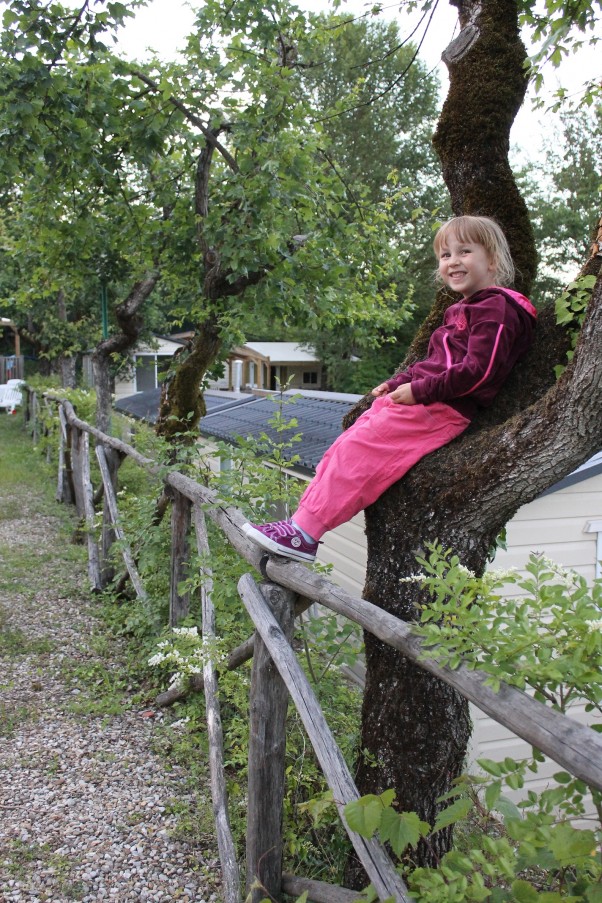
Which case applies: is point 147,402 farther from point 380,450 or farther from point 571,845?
point 571,845

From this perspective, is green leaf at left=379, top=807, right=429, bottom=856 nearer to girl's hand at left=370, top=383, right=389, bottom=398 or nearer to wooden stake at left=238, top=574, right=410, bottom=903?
wooden stake at left=238, top=574, right=410, bottom=903

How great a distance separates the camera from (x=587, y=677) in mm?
1407

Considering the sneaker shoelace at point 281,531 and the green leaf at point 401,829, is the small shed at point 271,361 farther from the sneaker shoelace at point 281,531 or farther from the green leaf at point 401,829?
the green leaf at point 401,829

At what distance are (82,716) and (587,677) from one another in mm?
3721

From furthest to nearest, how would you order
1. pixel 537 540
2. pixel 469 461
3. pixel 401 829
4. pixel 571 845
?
1. pixel 537 540
2. pixel 469 461
3. pixel 401 829
4. pixel 571 845

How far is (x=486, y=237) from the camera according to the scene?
2.55m

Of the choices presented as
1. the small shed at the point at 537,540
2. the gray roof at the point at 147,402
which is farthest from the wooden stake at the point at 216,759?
the gray roof at the point at 147,402

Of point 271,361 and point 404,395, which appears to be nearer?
point 404,395

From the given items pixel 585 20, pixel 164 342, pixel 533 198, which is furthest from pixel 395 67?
pixel 585 20

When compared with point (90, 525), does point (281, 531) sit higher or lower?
higher

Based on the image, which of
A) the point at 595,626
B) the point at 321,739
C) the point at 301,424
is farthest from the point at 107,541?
the point at 595,626


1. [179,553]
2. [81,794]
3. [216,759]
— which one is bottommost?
[81,794]

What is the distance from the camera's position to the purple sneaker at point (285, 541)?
8.56ft

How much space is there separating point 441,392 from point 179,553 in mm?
2949
